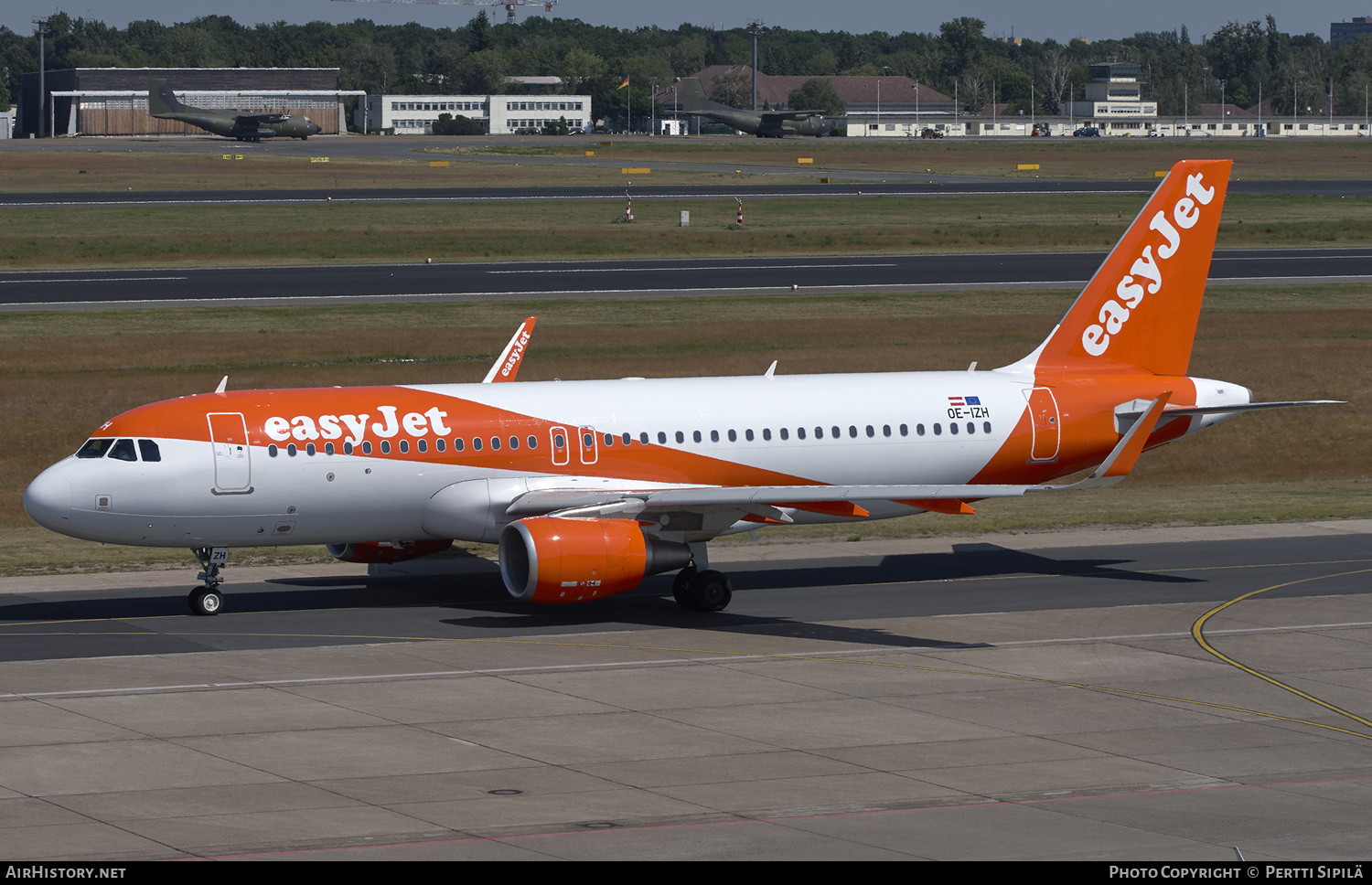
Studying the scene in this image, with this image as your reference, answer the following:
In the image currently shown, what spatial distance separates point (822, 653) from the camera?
96.5 ft

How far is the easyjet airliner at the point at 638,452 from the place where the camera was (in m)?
30.7

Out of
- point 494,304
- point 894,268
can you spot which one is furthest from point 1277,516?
point 894,268

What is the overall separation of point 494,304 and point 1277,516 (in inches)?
1504

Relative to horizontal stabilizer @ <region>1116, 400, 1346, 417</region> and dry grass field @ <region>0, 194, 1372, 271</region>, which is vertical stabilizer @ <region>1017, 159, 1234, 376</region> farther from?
dry grass field @ <region>0, 194, 1372, 271</region>

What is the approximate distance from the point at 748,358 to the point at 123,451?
33.4 meters

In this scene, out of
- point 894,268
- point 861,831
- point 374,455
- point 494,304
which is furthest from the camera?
point 894,268

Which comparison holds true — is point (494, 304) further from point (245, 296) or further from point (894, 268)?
point (894, 268)

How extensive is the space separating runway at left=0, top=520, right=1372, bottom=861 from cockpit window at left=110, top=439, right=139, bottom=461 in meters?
3.21

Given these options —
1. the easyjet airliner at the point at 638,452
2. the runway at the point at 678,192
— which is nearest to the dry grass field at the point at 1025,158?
the runway at the point at 678,192

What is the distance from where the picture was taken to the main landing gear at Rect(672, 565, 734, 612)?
32812 millimetres

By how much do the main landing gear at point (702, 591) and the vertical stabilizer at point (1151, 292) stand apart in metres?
9.45

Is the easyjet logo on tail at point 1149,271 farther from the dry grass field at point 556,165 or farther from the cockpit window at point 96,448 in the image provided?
the dry grass field at point 556,165

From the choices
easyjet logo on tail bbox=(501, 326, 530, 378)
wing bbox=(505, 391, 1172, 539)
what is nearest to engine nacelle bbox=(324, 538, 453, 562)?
wing bbox=(505, 391, 1172, 539)

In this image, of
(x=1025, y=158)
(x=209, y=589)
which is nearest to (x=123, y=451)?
(x=209, y=589)
